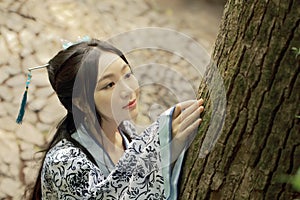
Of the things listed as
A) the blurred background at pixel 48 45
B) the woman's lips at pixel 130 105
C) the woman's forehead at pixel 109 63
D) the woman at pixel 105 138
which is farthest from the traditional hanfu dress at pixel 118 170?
the blurred background at pixel 48 45

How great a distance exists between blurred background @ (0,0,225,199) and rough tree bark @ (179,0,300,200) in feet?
5.35

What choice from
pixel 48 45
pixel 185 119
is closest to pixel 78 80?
pixel 185 119

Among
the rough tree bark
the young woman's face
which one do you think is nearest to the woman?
the young woman's face

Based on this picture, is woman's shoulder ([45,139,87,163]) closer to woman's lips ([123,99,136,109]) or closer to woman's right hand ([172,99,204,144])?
woman's lips ([123,99,136,109])

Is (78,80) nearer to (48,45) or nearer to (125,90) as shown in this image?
(125,90)

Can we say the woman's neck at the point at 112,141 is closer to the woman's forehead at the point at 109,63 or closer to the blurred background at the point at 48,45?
the woman's forehead at the point at 109,63

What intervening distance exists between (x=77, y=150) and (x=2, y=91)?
2.20 meters

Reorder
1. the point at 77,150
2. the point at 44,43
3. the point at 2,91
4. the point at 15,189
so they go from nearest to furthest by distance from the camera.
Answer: the point at 77,150 < the point at 15,189 < the point at 2,91 < the point at 44,43

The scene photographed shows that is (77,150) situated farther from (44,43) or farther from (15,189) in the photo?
(44,43)

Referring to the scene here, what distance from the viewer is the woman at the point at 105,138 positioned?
1445 mm

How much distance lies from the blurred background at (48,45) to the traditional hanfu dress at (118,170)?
115 cm

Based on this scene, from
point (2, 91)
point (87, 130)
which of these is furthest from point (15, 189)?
point (87, 130)

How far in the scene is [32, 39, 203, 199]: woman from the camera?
1.45m

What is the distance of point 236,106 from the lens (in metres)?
1.31
